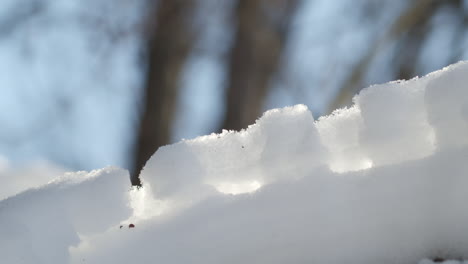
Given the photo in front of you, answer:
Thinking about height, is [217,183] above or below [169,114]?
below

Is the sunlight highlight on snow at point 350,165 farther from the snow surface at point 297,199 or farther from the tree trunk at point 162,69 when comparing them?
the tree trunk at point 162,69

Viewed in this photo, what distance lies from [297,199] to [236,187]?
6 centimetres

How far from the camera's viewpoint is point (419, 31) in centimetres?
328

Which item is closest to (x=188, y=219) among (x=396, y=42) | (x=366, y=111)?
(x=366, y=111)

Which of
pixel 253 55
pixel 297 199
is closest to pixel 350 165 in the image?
pixel 297 199

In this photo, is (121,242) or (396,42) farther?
(396,42)

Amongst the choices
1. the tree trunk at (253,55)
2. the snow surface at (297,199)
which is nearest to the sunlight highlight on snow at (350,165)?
the snow surface at (297,199)

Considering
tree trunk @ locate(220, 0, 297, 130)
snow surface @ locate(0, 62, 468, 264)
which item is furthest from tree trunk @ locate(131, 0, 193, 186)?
snow surface @ locate(0, 62, 468, 264)

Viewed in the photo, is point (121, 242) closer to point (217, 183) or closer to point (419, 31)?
point (217, 183)

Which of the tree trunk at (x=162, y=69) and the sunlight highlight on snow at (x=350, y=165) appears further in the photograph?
the tree trunk at (x=162, y=69)

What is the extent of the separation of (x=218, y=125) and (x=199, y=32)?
2.16 ft

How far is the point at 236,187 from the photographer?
0.41 metres

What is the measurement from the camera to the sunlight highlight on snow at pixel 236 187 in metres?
0.41

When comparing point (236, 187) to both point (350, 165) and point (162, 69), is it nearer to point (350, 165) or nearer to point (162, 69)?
point (350, 165)
